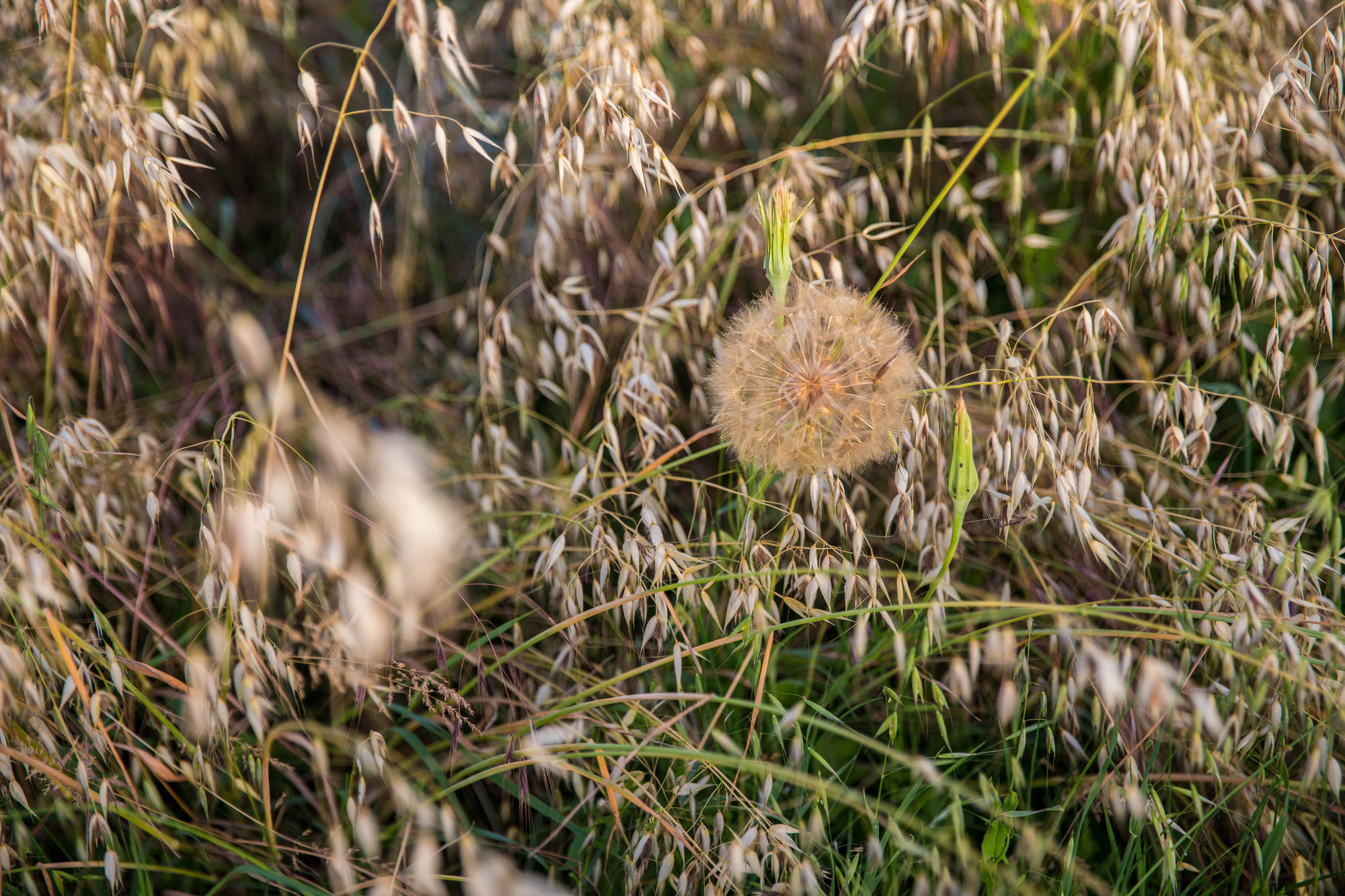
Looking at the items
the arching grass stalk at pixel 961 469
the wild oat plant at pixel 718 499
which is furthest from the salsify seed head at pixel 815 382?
the arching grass stalk at pixel 961 469

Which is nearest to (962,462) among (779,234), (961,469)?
(961,469)

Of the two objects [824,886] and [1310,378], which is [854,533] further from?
[1310,378]

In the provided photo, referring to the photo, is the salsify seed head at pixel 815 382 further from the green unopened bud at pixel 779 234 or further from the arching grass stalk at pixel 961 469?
the arching grass stalk at pixel 961 469

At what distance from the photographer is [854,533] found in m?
1.29

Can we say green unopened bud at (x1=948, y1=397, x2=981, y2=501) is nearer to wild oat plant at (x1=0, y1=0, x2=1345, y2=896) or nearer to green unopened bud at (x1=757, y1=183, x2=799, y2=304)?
wild oat plant at (x1=0, y1=0, x2=1345, y2=896)

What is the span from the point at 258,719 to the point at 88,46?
155 cm

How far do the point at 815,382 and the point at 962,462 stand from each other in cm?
28

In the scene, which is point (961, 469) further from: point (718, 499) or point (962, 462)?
point (718, 499)

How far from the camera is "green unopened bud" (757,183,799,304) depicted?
1106mm

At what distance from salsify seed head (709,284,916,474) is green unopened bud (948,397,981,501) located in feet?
0.60

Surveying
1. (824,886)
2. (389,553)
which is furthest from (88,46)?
(824,886)

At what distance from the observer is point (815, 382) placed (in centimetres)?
123

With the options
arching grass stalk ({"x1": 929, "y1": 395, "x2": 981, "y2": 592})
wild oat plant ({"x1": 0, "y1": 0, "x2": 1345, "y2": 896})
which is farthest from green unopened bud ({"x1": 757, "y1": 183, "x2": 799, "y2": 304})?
arching grass stalk ({"x1": 929, "y1": 395, "x2": 981, "y2": 592})

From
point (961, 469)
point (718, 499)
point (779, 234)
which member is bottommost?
point (718, 499)
